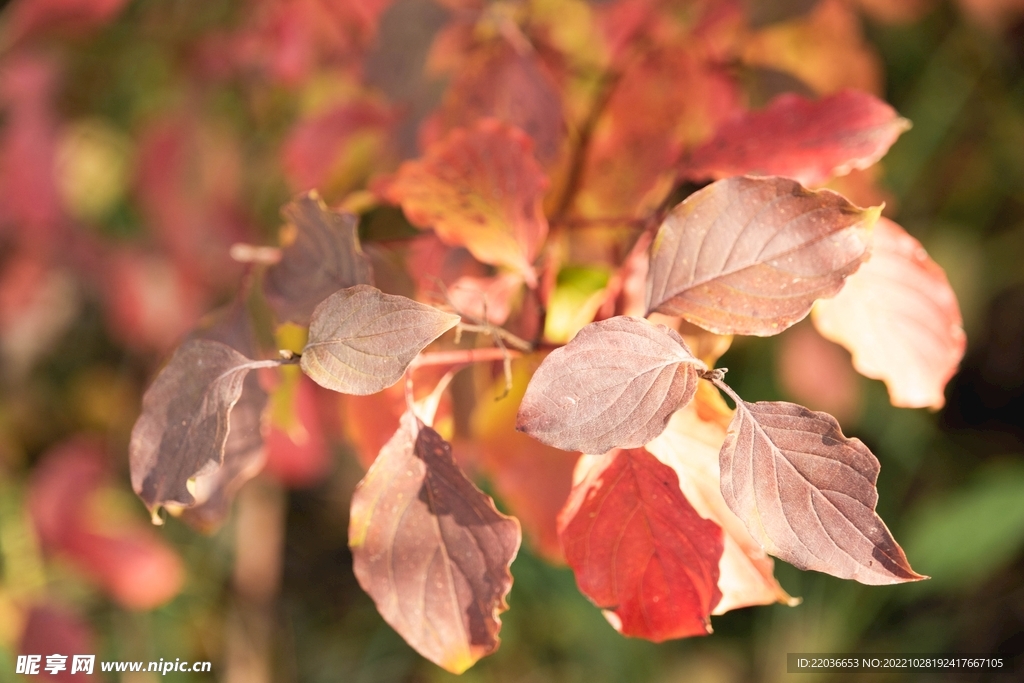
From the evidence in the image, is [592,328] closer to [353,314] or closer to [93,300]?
[353,314]

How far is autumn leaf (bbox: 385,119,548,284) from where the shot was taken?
1.52 ft

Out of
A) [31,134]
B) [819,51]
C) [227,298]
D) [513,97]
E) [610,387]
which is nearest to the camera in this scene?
[610,387]

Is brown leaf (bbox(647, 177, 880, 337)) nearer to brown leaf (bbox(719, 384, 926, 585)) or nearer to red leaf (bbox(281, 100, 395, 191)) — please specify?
brown leaf (bbox(719, 384, 926, 585))

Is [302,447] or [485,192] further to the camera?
[302,447]

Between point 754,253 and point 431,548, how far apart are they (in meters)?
0.23

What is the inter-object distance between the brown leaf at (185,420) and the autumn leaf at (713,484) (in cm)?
22

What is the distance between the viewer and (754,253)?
386 mm

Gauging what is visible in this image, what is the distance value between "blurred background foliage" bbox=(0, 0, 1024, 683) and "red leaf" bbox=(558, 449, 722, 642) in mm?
490

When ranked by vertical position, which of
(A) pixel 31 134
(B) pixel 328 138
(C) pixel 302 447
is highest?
(B) pixel 328 138

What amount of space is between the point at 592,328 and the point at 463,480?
0.36 ft

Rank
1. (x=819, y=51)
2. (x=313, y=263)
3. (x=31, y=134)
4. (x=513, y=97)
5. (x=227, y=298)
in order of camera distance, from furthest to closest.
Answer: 1. (x=227, y=298)
2. (x=31, y=134)
3. (x=819, y=51)
4. (x=513, y=97)
5. (x=313, y=263)

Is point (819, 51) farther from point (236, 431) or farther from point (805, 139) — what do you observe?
point (236, 431)

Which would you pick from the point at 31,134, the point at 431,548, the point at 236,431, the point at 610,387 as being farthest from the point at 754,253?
the point at 31,134

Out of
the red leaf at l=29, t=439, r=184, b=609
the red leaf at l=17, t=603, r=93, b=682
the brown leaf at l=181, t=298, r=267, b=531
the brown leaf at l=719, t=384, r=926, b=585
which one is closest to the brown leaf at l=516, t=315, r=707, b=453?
the brown leaf at l=719, t=384, r=926, b=585
